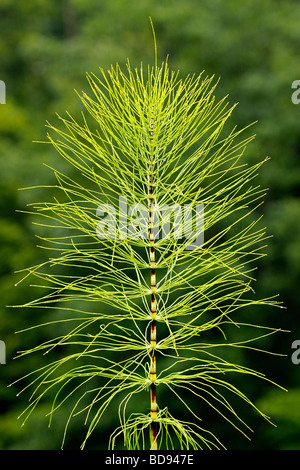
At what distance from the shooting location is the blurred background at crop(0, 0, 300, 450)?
7965 millimetres

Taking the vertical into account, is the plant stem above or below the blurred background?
below

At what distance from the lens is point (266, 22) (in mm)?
10188

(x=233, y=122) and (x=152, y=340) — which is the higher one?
(x=233, y=122)

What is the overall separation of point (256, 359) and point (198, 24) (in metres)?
5.61

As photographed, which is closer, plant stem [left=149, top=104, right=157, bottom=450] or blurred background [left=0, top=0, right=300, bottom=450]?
plant stem [left=149, top=104, right=157, bottom=450]

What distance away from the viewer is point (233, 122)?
898 cm

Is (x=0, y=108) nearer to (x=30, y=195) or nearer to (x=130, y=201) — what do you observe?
(x=30, y=195)

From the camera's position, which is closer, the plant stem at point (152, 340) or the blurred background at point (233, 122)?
the plant stem at point (152, 340)

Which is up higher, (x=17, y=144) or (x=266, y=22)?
(x=266, y=22)

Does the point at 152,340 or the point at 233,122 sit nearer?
the point at 152,340

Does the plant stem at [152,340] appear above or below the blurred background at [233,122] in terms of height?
below

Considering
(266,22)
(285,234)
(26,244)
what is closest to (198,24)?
(266,22)

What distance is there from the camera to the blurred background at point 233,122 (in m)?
7.96
